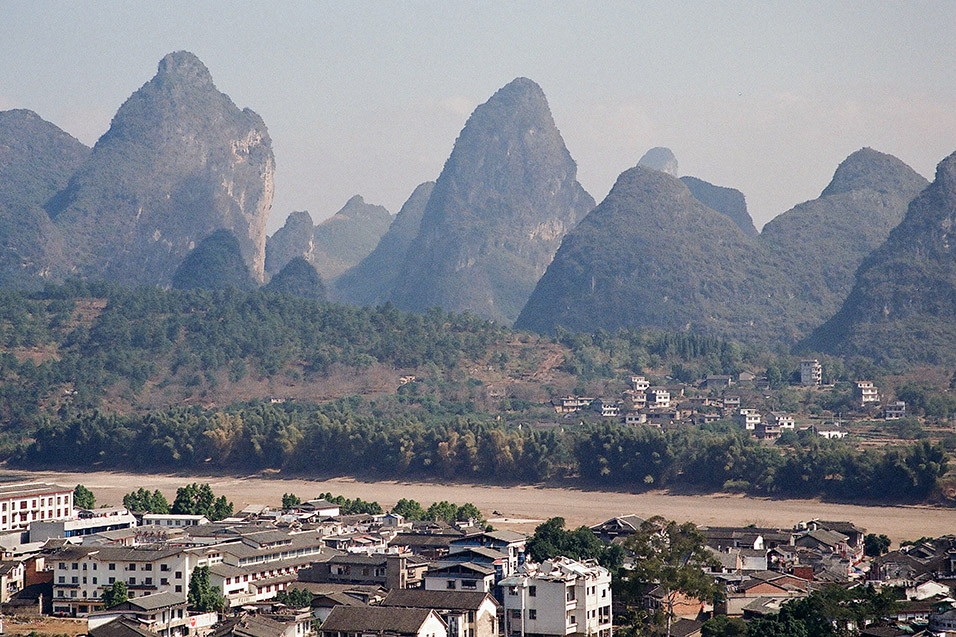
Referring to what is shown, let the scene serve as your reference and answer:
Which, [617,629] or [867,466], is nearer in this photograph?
[617,629]

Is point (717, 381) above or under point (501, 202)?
under

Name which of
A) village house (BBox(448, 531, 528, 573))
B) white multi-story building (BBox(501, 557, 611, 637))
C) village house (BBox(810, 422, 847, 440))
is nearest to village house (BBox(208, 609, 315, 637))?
white multi-story building (BBox(501, 557, 611, 637))

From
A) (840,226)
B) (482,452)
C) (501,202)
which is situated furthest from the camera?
(501,202)

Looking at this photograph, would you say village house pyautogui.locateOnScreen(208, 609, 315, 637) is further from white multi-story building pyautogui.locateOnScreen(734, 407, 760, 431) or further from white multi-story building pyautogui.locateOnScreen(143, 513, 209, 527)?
white multi-story building pyautogui.locateOnScreen(734, 407, 760, 431)

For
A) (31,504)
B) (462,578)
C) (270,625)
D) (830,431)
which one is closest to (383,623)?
(270,625)

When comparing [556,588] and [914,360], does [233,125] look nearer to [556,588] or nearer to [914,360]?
[914,360]

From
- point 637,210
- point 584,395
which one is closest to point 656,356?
point 584,395

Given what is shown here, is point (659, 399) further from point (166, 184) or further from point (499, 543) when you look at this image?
point (166, 184)
